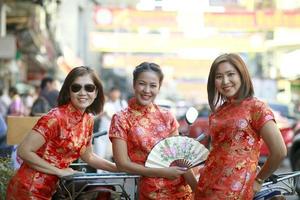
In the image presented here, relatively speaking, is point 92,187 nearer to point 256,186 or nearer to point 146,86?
point 146,86

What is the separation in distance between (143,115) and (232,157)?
689mm

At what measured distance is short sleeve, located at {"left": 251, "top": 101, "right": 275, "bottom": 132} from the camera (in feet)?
12.0

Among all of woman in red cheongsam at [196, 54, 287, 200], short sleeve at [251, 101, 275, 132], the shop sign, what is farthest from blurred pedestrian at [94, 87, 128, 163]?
short sleeve at [251, 101, 275, 132]

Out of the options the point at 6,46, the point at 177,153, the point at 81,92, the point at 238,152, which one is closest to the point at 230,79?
the point at 238,152

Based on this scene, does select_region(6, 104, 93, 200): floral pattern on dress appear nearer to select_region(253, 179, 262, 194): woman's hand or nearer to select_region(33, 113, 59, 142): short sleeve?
select_region(33, 113, 59, 142): short sleeve

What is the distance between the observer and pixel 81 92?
418cm

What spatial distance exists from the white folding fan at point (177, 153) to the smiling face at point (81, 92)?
53cm

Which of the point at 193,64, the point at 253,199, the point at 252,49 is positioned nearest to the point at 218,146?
the point at 253,199

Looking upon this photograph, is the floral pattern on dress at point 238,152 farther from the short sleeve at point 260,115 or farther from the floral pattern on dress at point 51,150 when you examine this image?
the floral pattern on dress at point 51,150

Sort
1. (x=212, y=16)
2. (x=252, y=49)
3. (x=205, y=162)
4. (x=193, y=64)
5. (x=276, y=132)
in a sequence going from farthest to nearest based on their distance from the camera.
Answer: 1. (x=193, y=64)
2. (x=252, y=49)
3. (x=212, y=16)
4. (x=205, y=162)
5. (x=276, y=132)

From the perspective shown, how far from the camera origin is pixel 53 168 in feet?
13.4

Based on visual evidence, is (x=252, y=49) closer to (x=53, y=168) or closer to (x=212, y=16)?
(x=212, y=16)

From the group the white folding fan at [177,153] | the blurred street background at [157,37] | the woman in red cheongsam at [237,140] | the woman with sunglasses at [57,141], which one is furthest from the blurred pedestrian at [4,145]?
the blurred street background at [157,37]

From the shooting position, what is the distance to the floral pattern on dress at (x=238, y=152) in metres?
3.70
